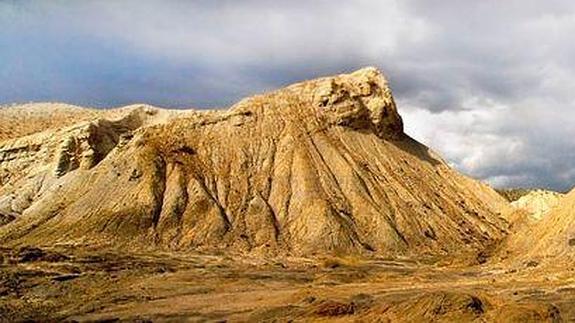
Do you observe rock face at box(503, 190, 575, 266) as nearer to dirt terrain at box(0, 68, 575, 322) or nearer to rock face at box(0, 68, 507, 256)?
dirt terrain at box(0, 68, 575, 322)

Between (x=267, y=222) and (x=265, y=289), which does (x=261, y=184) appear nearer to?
(x=267, y=222)

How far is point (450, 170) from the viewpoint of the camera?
94938 millimetres

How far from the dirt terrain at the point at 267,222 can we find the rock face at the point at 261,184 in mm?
193

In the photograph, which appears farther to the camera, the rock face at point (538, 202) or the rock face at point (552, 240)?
the rock face at point (538, 202)

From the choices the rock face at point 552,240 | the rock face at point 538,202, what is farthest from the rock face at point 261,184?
the rock face at point 552,240

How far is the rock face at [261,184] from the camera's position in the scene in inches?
2849

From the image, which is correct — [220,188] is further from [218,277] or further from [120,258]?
[218,277]

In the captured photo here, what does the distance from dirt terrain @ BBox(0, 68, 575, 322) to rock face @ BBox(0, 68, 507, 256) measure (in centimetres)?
19

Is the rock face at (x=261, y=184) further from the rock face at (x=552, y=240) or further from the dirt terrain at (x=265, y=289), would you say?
the rock face at (x=552, y=240)

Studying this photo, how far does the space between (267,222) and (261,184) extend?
6.42 metres

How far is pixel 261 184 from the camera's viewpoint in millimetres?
79875

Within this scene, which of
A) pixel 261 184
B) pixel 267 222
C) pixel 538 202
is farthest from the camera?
pixel 538 202

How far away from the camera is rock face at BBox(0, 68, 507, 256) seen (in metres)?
72.4

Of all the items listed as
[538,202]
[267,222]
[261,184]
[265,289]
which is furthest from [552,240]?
[538,202]
